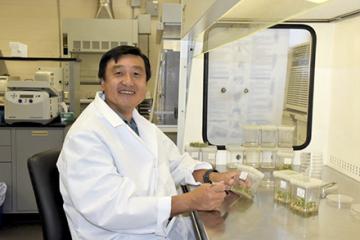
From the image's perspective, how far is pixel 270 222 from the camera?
1245 mm

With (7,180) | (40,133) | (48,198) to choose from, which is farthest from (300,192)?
(7,180)

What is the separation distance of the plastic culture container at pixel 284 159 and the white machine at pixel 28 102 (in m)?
2.40

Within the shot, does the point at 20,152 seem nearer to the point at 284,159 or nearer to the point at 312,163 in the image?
the point at 284,159

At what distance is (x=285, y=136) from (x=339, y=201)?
0.75 meters

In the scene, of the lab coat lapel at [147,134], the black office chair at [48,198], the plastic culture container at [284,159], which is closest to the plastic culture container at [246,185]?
the lab coat lapel at [147,134]

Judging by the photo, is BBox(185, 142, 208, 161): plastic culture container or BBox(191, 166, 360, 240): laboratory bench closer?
BBox(191, 166, 360, 240): laboratory bench

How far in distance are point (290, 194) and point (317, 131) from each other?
92 cm

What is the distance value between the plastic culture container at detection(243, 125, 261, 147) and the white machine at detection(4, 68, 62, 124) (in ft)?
7.17

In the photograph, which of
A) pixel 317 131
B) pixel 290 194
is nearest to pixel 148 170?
pixel 290 194

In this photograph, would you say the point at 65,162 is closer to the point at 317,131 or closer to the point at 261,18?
the point at 261,18

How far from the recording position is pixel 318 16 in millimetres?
2080

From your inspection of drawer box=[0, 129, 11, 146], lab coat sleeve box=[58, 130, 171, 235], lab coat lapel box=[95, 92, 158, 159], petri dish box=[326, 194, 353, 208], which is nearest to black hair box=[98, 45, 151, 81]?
lab coat lapel box=[95, 92, 158, 159]

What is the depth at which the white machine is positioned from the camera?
3.58 meters

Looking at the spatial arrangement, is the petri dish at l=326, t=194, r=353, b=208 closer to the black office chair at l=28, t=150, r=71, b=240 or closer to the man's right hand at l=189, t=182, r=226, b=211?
the man's right hand at l=189, t=182, r=226, b=211
